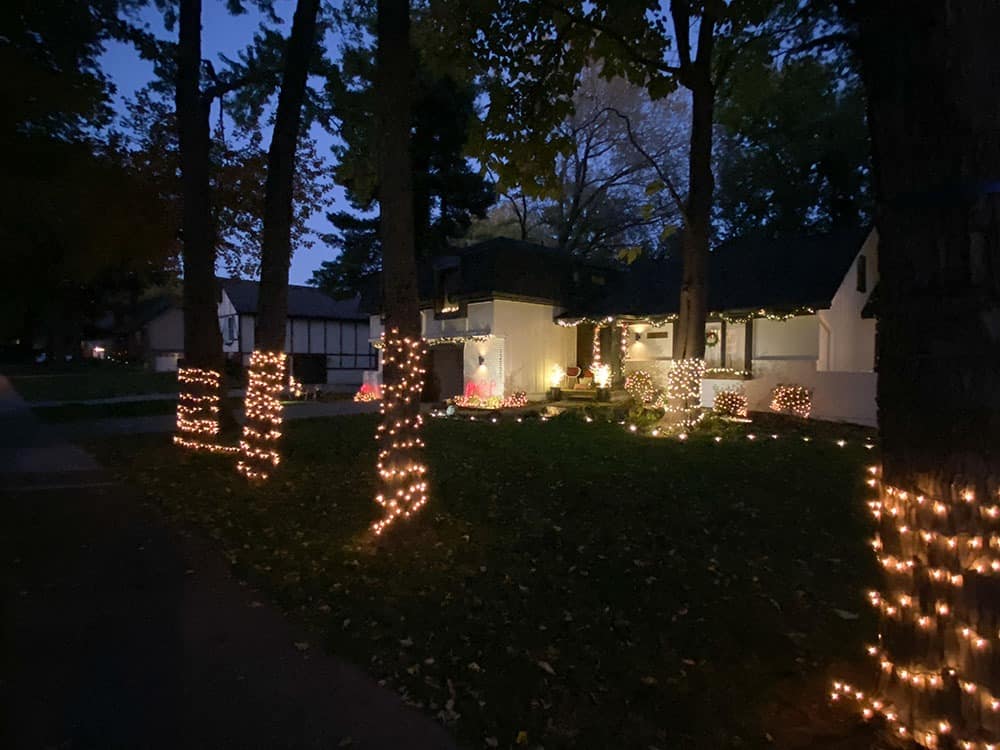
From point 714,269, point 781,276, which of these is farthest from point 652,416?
point 714,269

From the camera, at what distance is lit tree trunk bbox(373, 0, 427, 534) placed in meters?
5.32

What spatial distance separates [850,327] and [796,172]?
1313cm

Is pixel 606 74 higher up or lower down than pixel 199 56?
lower down

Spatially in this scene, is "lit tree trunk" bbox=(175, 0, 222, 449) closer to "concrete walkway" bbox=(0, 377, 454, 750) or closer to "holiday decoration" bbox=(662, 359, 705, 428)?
"concrete walkway" bbox=(0, 377, 454, 750)

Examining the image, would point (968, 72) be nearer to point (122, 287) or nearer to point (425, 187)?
point (425, 187)

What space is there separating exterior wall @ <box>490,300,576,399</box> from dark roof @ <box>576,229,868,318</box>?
878 mm

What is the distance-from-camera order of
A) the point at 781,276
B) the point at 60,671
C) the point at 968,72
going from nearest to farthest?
the point at 968,72
the point at 60,671
the point at 781,276

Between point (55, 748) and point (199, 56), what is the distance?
1060 centimetres

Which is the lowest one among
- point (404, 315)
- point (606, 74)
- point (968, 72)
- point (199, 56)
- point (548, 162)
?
point (404, 315)

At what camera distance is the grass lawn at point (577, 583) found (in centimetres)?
311

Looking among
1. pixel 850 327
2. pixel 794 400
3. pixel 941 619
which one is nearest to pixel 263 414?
pixel 941 619

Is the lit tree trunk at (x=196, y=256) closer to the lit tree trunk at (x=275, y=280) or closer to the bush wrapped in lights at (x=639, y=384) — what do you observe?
the lit tree trunk at (x=275, y=280)

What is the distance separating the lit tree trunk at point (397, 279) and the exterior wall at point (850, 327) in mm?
12805

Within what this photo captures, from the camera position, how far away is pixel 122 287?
41.2m
